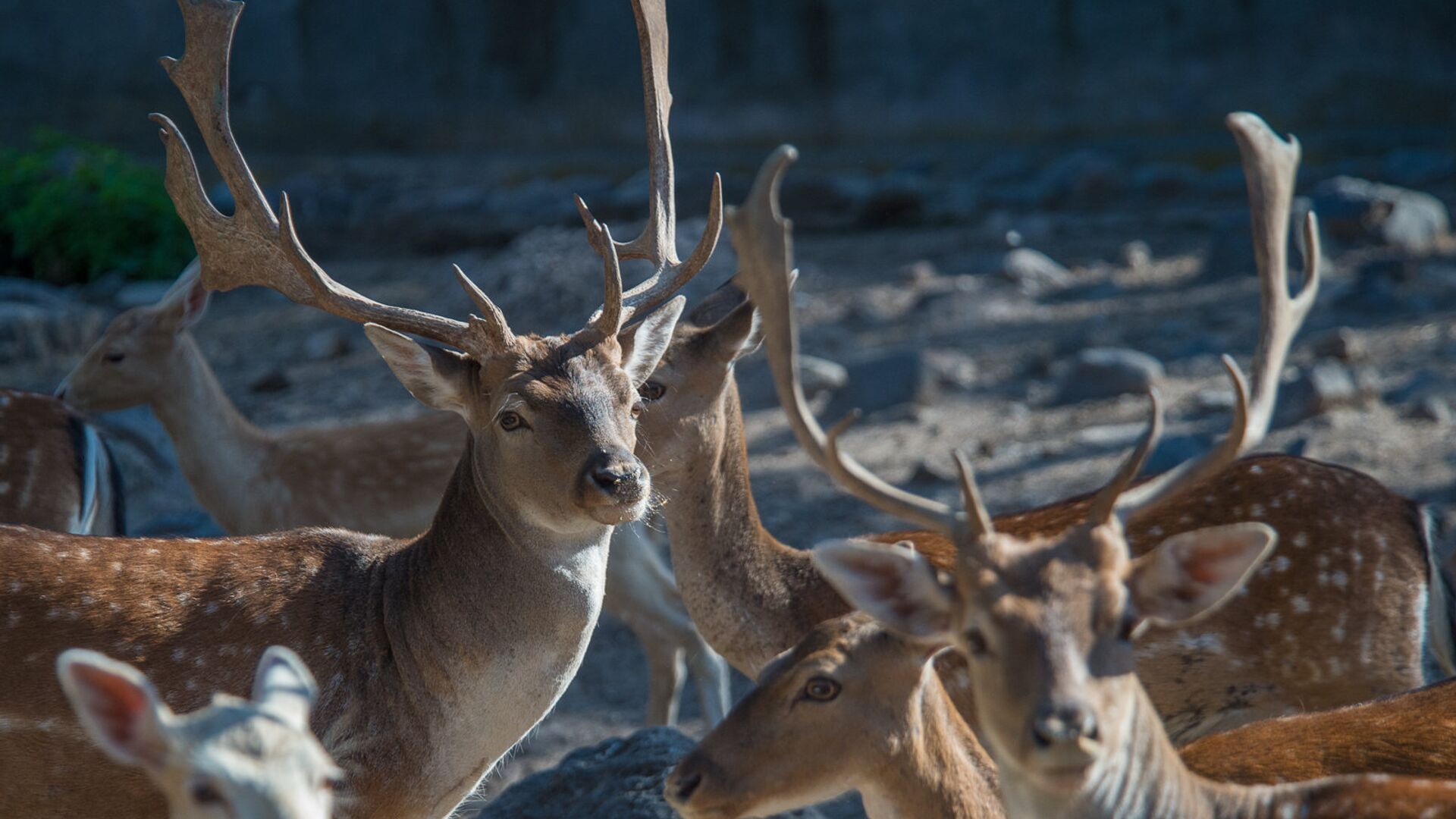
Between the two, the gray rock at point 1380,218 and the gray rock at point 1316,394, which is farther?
the gray rock at point 1380,218

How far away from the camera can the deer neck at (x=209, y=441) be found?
5.35 meters

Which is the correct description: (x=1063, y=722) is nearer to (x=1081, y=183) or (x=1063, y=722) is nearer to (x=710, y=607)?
(x=710, y=607)

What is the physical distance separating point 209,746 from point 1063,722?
3.98ft

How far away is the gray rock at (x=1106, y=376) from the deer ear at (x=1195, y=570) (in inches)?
194

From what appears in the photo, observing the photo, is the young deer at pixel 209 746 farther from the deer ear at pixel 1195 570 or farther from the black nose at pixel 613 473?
the deer ear at pixel 1195 570

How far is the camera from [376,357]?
8914mm

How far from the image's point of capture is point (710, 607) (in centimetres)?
375

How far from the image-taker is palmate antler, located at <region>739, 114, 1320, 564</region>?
2408 mm

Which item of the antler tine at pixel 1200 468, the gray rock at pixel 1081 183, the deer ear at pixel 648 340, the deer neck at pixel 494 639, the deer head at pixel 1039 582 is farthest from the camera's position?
the gray rock at pixel 1081 183

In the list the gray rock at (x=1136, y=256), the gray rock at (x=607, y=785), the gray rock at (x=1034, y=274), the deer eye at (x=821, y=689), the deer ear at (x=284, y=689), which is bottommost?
the gray rock at (x=1136, y=256)

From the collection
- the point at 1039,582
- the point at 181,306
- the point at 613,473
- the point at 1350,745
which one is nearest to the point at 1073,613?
the point at 1039,582

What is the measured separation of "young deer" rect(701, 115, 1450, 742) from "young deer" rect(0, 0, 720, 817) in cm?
53

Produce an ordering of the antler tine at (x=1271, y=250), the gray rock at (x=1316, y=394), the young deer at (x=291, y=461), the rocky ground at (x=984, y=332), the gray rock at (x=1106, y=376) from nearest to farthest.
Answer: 1. the antler tine at (x=1271, y=250)
2. the young deer at (x=291, y=461)
3. the rocky ground at (x=984, y=332)
4. the gray rock at (x=1316, y=394)
5. the gray rock at (x=1106, y=376)

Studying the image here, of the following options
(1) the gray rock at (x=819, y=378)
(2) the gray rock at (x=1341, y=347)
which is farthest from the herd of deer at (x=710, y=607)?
(2) the gray rock at (x=1341, y=347)
